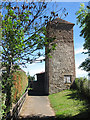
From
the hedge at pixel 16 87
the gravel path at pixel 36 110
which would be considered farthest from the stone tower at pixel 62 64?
the hedge at pixel 16 87

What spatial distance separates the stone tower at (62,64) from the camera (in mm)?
16328

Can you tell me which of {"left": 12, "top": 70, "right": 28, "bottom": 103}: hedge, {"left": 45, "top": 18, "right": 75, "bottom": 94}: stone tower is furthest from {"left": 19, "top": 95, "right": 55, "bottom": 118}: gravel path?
{"left": 45, "top": 18, "right": 75, "bottom": 94}: stone tower

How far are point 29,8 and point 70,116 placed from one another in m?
6.13

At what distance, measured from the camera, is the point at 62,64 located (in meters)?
16.8

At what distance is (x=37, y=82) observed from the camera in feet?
63.8

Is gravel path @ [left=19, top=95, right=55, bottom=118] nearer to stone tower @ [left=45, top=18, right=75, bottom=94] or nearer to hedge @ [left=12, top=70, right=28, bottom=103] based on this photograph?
hedge @ [left=12, top=70, right=28, bottom=103]

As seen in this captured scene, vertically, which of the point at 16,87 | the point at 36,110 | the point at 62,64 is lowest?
the point at 36,110

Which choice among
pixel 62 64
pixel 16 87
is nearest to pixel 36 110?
pixel 16 87

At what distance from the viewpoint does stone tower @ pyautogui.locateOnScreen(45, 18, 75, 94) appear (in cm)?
1633

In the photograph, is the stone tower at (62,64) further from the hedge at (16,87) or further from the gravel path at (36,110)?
the hedge at (16,87)

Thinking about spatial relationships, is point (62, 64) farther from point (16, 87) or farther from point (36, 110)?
point (16, 87)

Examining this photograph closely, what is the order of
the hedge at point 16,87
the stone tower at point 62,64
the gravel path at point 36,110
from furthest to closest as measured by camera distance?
the stone tower at point 62,64 → the gravel path at point 36,110 → the hedge at point 16,87

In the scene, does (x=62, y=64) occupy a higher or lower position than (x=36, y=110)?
higher

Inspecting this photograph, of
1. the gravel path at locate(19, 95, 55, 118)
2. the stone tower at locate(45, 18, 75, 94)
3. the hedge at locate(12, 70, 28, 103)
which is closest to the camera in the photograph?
the hedge at locate(12, 70, 28, 103)
